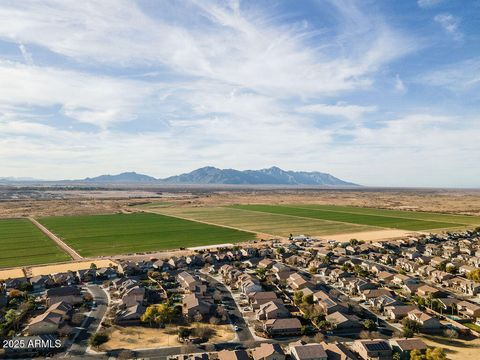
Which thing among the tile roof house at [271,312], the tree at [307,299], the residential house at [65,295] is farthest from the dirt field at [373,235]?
the residential house at [65,295]

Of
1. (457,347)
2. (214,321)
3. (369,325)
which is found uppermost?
(369,325)

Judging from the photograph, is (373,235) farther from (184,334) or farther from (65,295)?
(65,295)

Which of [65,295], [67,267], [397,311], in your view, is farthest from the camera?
[67,267]

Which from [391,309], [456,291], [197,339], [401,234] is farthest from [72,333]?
[401,234]

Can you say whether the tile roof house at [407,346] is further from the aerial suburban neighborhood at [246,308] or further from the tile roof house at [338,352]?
the tile roof house at [338,352]

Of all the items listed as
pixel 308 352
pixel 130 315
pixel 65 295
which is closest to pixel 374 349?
pixel 308 352

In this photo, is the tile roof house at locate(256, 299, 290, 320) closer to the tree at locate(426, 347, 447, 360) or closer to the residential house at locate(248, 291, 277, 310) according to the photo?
the residential house at locate(248, 291, 277, 310)
